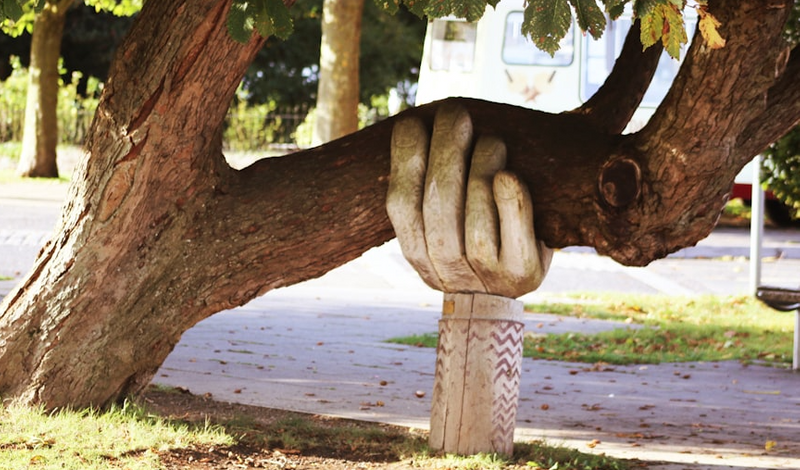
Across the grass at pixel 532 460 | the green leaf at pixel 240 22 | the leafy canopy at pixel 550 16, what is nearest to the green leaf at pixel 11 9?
→ the leafy canopy at pixel 550 16

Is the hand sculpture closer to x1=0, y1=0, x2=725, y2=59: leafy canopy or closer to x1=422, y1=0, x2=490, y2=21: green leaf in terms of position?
x1=0, y1=0, x2=725, y2=59: leafy canopy

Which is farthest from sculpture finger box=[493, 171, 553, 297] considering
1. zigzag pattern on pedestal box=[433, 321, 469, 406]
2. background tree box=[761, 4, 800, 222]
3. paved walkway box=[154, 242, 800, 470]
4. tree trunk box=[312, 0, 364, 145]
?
tree trunk box=[312, 0, 364, 145]

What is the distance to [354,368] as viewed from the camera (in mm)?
8297

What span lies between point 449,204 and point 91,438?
187 centimetres

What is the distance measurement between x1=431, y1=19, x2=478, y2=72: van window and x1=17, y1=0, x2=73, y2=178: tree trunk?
773 cm

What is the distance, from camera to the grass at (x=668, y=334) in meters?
9.55

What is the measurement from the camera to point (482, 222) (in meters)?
4.92

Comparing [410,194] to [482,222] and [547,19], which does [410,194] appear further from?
[547,19]

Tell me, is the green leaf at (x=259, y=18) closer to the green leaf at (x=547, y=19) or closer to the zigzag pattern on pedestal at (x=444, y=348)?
the green leaf at (x=547, y=19)

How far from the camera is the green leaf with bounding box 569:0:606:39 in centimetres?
342

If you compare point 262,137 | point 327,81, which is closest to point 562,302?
point 327,81

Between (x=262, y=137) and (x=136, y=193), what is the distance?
2212cm

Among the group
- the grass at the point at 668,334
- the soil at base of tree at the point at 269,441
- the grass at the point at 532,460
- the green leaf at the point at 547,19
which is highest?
the green leaf at the point at 547,19

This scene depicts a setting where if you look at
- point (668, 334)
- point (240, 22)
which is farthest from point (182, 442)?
point (668, 334)
